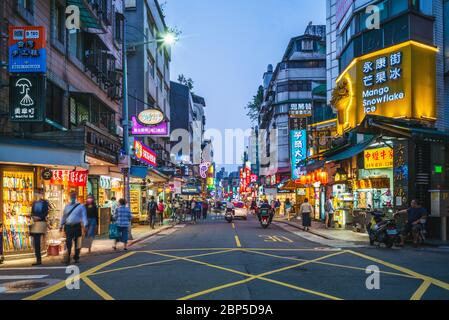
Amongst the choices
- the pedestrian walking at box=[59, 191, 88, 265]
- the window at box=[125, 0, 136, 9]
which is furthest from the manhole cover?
the window at box=[125, 0, 136, 9]

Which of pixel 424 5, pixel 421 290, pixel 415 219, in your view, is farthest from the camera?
pixel 424 5

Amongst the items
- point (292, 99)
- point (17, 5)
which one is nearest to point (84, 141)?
point (17, 5)

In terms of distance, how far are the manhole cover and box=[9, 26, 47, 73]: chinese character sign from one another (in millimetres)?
7250

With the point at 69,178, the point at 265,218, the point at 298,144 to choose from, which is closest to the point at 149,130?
the point at 265,218

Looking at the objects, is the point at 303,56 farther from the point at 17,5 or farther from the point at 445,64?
the point at 17,5

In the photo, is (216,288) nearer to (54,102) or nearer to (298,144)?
(54,102)

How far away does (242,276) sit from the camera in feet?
37.1

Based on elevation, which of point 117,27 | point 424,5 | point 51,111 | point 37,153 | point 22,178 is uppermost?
point 117,27

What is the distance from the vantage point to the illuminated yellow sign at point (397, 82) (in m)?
24.6

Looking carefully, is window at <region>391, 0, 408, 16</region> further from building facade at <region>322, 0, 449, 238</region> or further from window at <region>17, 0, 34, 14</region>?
window at <region>17, 0, 34, 14</region>

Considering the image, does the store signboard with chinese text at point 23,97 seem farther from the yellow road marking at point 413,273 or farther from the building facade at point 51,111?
the yellow road marking at point 413,273

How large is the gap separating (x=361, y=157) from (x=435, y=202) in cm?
762

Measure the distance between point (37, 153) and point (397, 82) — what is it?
17135mm

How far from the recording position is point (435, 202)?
2073 cm
